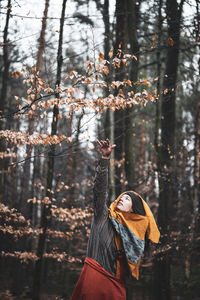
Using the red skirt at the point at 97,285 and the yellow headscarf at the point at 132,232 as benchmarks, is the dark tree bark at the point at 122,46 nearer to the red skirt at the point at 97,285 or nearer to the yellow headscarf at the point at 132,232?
the yellow headscarf at the point at 132,232

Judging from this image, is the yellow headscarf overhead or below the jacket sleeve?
below

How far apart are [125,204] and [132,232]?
32cm

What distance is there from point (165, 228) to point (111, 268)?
493 centimetres

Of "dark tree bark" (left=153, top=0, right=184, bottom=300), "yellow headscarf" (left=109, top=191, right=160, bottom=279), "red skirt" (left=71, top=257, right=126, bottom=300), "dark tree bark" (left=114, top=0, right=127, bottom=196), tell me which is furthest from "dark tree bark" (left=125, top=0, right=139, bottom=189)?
"red skirt" (left=71, top=257, right=126, bottom=300)

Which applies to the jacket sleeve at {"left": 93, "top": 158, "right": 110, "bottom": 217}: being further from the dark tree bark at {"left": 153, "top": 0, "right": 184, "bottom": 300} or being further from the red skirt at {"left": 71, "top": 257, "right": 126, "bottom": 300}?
the dark tree bark at {"left": 153, "top": 0, "right": 184, "bottom": 300}

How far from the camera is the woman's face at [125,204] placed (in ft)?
9.41

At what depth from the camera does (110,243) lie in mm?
2633

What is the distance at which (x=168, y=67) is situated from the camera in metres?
7.93

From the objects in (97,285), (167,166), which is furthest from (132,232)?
(167,166)

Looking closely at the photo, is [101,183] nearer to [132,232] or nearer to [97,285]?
[132,232]

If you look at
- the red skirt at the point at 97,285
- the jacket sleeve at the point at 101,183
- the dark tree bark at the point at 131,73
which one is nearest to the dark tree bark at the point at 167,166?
the dark tree bark at the point at 131,73

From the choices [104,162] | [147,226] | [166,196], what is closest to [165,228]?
[166,196]

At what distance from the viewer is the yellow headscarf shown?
259 centimetres

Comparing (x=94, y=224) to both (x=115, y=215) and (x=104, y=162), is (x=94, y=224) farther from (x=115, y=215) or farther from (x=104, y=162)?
(x=104, y=162)
